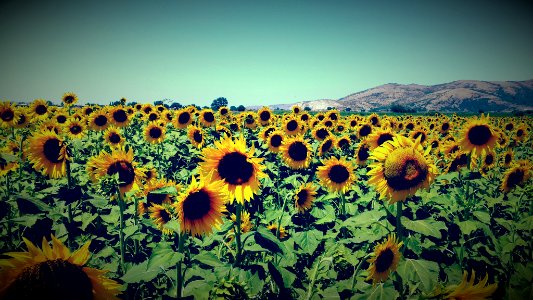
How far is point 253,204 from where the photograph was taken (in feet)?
17.4

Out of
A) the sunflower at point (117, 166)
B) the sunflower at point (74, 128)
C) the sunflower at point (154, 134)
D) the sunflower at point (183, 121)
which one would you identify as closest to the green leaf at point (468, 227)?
the sunflower at point (117, 166)

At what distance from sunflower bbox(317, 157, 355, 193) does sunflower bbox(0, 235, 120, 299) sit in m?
3.90

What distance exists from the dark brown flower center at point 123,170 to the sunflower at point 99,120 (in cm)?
661

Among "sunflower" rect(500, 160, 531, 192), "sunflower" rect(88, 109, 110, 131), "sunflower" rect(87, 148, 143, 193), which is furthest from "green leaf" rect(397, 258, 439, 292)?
"sunflower" rect(88, 109, 110, 131)

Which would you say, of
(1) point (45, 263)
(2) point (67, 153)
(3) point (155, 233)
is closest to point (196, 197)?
(1) point (45, 263)

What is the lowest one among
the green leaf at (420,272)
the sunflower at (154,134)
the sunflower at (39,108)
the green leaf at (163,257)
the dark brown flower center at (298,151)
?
the green leaf at (420,272)

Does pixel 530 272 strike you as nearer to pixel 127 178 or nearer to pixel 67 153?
pixel 127 178

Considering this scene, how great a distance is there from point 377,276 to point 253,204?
10.2 feet

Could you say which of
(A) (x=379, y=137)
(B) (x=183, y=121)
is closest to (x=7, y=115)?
(B) (x=183, y=121)

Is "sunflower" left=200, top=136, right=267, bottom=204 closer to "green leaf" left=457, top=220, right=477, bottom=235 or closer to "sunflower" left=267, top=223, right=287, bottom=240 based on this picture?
"sunflower" left=267, top=223, right=287, bottom=240

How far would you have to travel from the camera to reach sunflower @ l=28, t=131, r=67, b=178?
345 centimetres

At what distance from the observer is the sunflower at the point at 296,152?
6059mm

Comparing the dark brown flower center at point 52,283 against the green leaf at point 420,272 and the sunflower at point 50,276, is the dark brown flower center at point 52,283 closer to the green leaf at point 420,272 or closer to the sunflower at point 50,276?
the sunflower at point 50,276

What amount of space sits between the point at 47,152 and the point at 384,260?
4.41 meters
